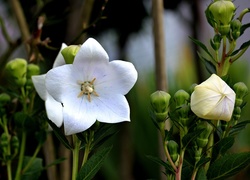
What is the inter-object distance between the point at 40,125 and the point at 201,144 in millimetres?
276

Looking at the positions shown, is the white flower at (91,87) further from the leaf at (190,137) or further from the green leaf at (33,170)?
the green leaf at (33,170)

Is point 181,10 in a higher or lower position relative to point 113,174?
higher

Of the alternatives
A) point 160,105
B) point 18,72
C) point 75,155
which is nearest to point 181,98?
point 160,105

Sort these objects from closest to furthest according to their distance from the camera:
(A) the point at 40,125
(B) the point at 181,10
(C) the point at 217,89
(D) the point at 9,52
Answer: (C) the point at 217,89, (A) the point at 40,125, (D) the point at 9,52, (B) the point at 181,10

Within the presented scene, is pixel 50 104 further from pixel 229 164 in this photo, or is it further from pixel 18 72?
pixel 229 164

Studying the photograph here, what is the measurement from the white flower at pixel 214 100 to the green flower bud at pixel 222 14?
8cm

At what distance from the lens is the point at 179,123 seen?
0.62 m

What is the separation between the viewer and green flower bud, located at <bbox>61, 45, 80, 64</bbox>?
2.10 ft

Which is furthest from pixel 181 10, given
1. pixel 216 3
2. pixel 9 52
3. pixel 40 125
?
pixel 216 3

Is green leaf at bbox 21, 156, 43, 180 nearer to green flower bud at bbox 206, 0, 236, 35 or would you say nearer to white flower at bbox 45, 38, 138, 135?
white flower at bbox 45, 38, 138, 135

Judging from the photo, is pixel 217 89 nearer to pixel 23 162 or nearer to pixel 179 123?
pixel 179 123

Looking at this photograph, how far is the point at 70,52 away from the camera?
64 centimetres

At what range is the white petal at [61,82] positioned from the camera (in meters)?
0.62

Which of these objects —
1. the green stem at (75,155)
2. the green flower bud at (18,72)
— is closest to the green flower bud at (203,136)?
the green stem at (75,155)
